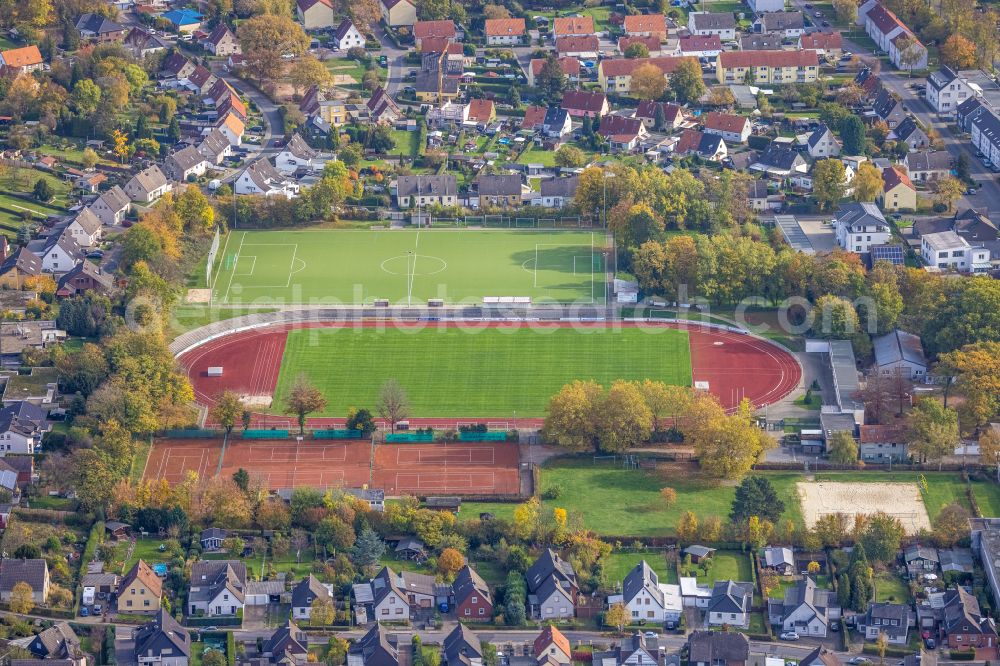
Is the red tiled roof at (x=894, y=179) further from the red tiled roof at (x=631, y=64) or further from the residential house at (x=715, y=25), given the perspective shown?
the residential house at (x=715, y=25)

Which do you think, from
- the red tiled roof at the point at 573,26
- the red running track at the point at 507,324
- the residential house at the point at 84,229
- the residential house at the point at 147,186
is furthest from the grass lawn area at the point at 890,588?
the red tiled roof at the point at 573,26

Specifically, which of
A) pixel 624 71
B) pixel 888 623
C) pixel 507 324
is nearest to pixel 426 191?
pixel 507 324

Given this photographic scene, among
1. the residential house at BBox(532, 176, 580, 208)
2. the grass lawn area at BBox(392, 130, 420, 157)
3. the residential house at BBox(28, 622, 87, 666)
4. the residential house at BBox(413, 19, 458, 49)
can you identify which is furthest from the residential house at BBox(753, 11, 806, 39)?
the residential house at BBox(28, 622, 87, 666)

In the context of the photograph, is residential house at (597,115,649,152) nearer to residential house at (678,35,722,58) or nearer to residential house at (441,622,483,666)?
residential house at (678,35,722,58)

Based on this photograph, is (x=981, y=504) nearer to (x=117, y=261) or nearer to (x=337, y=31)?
(x=117, y=261)

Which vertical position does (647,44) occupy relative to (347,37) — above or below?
below

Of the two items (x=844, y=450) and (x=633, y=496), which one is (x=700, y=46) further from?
(x=633, y=496)
